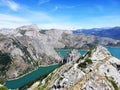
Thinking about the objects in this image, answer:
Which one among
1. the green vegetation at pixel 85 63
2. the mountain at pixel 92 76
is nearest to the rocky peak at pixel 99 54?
the mountain at pixel 92 76

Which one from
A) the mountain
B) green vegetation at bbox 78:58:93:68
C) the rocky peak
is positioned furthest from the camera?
the rocky peak

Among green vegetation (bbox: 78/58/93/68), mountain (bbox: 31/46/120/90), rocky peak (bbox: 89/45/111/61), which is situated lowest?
mountain (bbox: 31/46/120/90)

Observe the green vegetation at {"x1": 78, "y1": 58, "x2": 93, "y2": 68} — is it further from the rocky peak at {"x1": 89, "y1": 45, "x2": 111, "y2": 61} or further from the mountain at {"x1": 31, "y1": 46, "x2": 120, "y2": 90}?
the rocky peak at {"x1": 89, "y1": 45, "x2": 111, "y2": 61}

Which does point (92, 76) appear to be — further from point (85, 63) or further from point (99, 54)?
point (99, 54)

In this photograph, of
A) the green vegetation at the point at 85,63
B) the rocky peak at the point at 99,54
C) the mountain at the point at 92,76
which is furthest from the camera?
the rocky peak at the point at 99,54

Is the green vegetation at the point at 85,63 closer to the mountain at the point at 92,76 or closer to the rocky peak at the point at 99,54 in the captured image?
the mountain at the point at 92,76

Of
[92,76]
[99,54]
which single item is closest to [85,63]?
[92,76]

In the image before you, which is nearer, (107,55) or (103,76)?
(103,76)

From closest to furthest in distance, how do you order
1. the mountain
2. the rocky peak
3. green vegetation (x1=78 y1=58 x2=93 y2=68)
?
the mountain → green vegetation (x1=78 y1=58 x2=93 y2=68) → the rocky peak

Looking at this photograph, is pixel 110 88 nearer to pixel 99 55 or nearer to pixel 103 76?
pixel 103 76

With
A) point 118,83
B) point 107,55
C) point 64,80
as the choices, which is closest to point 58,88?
point 64,80

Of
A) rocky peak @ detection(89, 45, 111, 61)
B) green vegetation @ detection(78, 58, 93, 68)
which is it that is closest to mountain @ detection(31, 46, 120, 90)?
green vegetation @ detection(78, 58, 93, 68)
